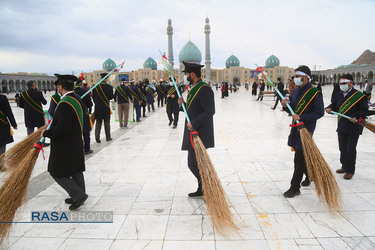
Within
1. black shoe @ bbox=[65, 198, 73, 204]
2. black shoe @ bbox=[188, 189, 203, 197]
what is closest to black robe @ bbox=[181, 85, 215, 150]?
black shoe @ bbox=[188, 189, 203, 197]

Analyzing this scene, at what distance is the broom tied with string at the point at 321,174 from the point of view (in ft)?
9.49

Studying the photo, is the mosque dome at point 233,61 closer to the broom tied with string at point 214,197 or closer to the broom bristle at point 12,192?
the broom tied with string at point 214,197

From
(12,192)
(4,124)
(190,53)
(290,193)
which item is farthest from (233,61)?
(12,192)

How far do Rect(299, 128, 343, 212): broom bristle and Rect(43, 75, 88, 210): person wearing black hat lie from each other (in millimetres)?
2691

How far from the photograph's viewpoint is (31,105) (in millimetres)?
6016

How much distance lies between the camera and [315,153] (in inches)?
117

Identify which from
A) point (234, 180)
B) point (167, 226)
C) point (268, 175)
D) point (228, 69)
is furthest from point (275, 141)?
point (228, 69)

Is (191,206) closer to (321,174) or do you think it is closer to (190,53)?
(321,174)

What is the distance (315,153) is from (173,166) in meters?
2.45

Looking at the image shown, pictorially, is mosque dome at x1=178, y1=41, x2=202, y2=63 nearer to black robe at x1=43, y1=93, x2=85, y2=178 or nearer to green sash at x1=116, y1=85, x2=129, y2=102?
green sash at x1=116, y1=85, x2=129, y2=102

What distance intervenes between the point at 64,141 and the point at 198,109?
1.61m

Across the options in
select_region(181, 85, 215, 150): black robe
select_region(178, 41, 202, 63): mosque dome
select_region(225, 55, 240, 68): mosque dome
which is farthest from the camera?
select_region(225, 55, 240, 68): mosque dome

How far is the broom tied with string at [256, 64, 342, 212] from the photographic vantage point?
2.89 meters

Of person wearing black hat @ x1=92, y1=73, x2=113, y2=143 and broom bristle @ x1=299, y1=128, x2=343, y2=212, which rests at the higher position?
person wearing black hat @ x1=92, y1=73, x2=113, y2=143
